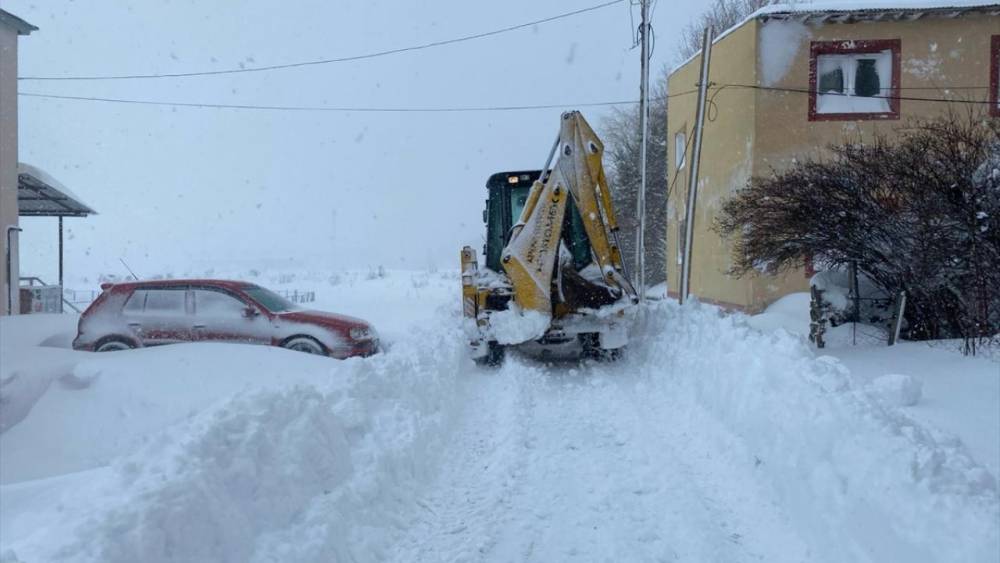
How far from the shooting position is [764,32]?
17172 millimetres

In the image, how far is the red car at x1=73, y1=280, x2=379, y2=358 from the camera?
10250mm

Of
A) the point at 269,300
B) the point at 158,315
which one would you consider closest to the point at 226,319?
the point at 269,300

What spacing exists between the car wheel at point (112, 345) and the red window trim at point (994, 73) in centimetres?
1832

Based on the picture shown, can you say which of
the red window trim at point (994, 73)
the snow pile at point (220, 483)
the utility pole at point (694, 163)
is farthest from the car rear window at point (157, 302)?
the red window trim at point (994, 73)

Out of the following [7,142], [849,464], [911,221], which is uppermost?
[7,142]

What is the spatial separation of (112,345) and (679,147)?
18818 millimetres

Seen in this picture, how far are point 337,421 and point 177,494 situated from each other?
200cm

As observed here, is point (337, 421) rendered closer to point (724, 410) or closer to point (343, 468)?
point (343, 468)

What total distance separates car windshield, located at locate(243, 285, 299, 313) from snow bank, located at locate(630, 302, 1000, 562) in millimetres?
6568

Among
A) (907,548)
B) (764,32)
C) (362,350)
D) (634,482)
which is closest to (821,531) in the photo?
(907,548)

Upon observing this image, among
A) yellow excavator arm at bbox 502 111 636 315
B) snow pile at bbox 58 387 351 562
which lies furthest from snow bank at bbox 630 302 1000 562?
yellow excavator arm at bbox 502 111 636 315

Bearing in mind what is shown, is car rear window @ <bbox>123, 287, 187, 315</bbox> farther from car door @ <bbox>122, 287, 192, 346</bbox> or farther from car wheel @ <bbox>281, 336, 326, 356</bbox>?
car wheel @ <bbox>281, 336, 326, 356</bbox>

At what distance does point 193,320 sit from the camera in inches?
406

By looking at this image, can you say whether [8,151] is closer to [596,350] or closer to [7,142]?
[7,142]
